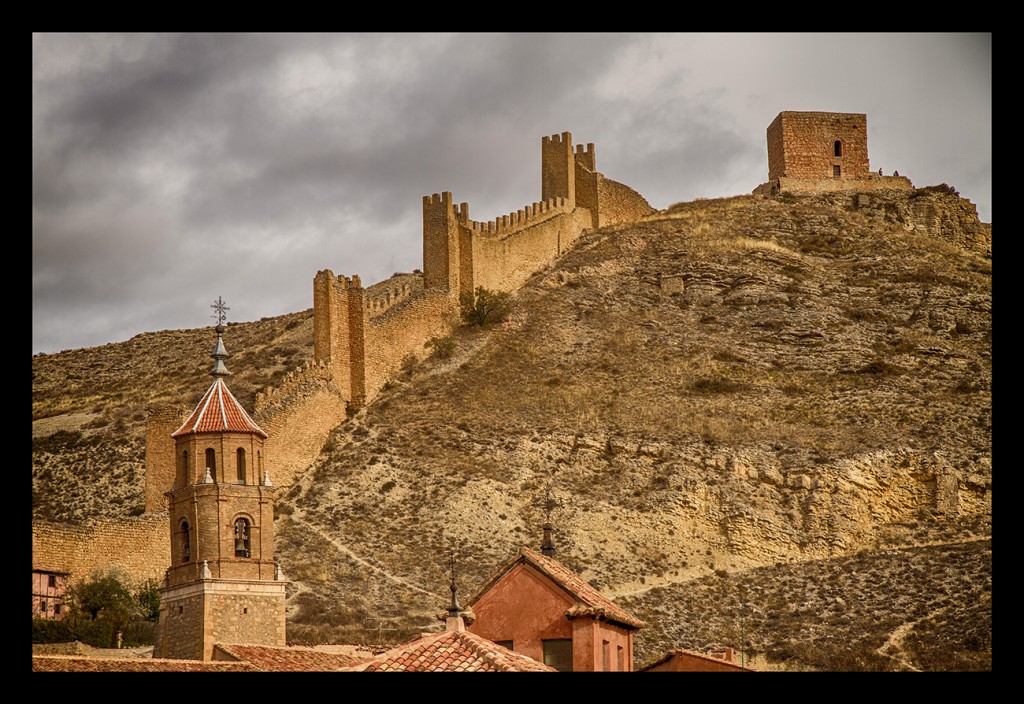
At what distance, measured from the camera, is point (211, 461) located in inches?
1437

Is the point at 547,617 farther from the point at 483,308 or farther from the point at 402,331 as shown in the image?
the point at 483,308

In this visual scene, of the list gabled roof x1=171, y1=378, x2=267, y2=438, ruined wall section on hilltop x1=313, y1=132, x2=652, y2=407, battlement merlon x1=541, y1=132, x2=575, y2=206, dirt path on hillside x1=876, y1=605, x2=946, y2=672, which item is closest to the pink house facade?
gabled roof x1=171, y1=378, x2=267, y2=438

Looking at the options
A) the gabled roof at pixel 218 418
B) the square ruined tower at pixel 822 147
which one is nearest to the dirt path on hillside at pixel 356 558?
the gabled roof at pixel 218 418

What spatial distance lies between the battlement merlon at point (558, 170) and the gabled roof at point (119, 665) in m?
36.6

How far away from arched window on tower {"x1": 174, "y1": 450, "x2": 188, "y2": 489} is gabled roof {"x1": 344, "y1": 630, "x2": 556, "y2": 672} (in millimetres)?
12166

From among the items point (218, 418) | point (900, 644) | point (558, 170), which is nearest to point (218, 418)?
point (218, 418)

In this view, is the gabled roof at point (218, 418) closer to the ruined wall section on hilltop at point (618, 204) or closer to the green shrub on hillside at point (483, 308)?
the green shrub on hillside at point (483, 308)

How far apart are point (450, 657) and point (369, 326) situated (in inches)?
1086

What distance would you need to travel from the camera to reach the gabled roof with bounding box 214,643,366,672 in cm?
3077

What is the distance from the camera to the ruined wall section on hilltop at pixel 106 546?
132 feet
